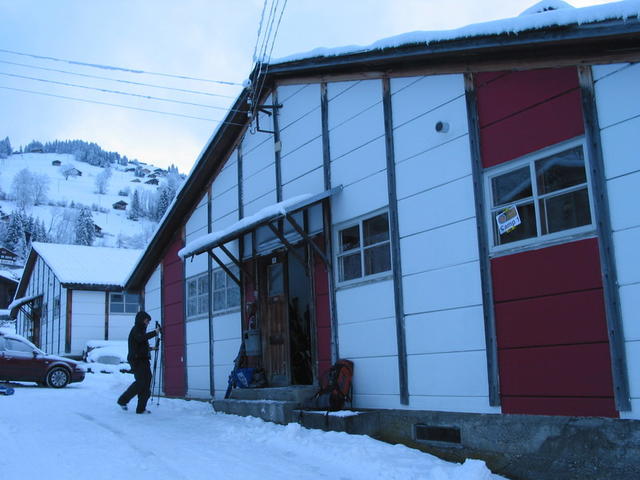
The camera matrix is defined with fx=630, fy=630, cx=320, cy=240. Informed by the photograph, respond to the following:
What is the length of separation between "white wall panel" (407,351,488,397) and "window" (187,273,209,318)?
21.9 ft

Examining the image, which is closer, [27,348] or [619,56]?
[619,56]

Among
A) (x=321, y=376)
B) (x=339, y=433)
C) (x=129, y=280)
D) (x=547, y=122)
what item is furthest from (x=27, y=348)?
(x=547, y=122)

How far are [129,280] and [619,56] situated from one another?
530 inches

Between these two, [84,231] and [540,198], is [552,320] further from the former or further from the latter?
[84,231]

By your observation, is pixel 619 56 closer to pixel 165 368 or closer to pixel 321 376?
pixel 321 376

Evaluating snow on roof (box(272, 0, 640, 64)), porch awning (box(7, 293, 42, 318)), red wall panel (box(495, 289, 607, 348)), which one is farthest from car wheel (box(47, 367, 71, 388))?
porch awning (box(7, 293, 42, 318))

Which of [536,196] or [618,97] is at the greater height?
[618,97]

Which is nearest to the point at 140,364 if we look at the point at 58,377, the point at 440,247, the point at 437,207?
the point at 440,247

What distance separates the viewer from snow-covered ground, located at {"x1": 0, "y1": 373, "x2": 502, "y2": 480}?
239 inches

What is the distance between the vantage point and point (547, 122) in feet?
21.1

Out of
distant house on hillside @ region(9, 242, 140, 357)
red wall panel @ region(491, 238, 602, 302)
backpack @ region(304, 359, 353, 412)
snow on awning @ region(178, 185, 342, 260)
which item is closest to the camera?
red wall panel @ region(491, 238, 602, 302)

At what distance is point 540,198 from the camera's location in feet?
21.4

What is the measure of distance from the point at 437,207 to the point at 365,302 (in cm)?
184

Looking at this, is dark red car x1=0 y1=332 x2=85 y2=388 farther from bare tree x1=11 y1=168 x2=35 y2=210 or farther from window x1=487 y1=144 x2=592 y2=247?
bare tree x1=11 y1=168 x2=35 y2=210
